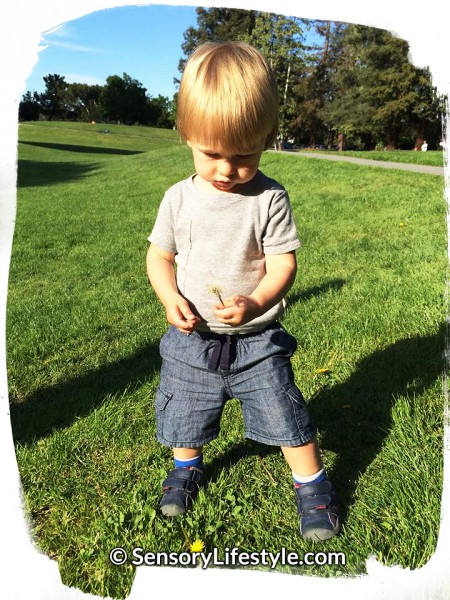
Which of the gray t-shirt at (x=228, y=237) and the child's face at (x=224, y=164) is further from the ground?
the child's face at (x=224, y=164)

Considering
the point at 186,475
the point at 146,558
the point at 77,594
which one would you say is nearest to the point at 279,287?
the point at 186,475

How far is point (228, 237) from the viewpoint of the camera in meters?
1.92

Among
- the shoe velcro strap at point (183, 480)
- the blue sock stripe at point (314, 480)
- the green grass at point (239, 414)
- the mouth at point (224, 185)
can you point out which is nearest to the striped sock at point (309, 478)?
the blue sock stripe at point (314, 480)

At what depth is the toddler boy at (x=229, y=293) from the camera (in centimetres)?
171

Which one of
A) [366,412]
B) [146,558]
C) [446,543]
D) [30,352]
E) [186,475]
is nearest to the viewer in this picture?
[446,543]

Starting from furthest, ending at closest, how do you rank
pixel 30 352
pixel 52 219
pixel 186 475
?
pixel 52 219, pixel 30 352, pixel 186 475

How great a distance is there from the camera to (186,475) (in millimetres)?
2205

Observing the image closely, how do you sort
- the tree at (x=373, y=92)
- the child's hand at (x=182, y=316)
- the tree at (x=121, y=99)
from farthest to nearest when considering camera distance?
the tree at (x=373, y=92)
the tree at (x=121, y=99)
the child's hand at (x=182, y=316)

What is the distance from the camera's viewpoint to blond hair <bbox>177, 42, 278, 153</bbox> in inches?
64.1

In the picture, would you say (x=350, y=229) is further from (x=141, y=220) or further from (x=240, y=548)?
(x=240, y=548)

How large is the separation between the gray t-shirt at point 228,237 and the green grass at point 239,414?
0.80m

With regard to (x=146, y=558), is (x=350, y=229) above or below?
above

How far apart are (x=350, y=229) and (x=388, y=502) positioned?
5.96 meters

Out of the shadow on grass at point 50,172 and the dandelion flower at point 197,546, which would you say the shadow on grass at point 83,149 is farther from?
the dandelion flower at point 197,546
